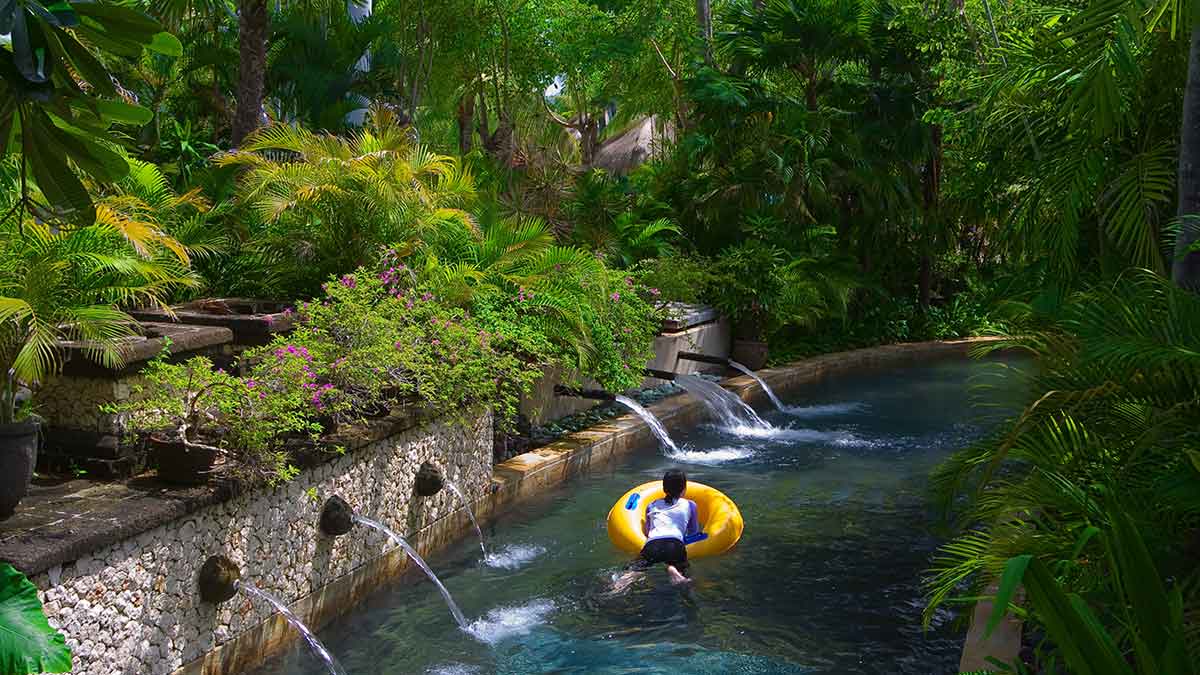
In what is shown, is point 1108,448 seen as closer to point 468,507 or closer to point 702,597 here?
point 702,597

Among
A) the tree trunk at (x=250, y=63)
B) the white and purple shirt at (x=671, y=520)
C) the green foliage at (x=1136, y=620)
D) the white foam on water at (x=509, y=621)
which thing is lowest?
the white foam on water at (x=509, y=621)

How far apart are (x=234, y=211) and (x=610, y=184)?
9.73m

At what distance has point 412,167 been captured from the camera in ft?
38.9

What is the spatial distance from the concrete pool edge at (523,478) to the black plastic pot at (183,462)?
0.92 metres

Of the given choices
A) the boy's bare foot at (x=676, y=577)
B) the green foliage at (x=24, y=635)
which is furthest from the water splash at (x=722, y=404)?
the green foliage at (x=24, y=635)

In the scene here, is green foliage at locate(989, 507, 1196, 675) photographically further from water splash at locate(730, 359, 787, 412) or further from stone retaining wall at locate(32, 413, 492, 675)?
water splash at locate(730, 359, 787, 412)

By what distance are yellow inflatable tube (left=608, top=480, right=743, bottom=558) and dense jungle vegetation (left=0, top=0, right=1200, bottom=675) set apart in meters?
1.40

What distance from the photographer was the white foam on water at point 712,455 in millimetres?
12844

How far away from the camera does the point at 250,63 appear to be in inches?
518

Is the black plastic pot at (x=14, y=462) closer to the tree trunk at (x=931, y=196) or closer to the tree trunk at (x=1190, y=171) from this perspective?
the tree trunk at (x=1190, y=171)

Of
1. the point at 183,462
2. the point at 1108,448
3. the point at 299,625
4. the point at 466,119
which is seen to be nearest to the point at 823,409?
the point at 1108,448

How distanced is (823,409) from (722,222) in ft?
15.1

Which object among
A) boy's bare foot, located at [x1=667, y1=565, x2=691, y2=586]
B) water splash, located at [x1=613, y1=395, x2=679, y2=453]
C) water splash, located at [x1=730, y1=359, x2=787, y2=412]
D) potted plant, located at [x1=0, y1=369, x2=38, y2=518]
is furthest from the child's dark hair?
water splash, located at [x1=730, y1=359, x2=787, y2=412]

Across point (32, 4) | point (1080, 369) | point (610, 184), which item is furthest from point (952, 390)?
point (32, 4)
